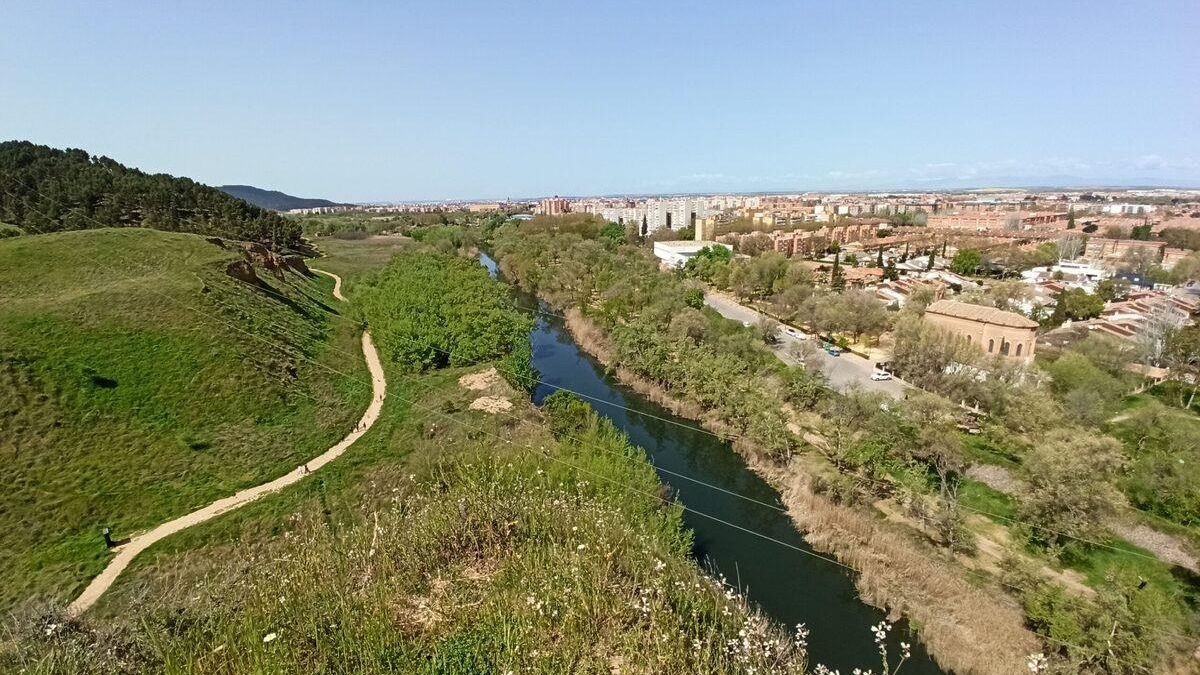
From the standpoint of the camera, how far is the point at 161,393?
20.0 meters

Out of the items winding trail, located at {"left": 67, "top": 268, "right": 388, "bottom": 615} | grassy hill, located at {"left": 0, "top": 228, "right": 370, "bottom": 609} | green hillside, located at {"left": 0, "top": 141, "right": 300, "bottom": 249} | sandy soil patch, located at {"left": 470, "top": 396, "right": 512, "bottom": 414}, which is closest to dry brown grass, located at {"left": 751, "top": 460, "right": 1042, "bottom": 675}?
sandy soil patch, located at {"left": 470, "top": 396, "right": 512, "bottom": 414}

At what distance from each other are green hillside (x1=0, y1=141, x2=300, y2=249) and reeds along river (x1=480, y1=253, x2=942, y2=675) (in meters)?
40.7

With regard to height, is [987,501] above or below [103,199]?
below

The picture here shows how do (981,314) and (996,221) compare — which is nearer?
(981,314)

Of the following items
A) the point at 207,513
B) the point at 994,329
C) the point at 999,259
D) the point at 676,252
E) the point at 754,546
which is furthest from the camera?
→ the point at 676,252

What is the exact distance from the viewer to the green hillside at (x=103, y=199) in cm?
4188

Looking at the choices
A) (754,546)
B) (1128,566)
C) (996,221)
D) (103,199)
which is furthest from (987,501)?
(996,221)

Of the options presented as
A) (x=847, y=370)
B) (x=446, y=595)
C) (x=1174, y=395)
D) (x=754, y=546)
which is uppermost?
(x=446, y=595)

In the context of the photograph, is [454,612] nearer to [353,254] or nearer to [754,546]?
[754,546]

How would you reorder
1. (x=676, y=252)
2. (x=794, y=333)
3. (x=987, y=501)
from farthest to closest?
(x=676, y=252) → (x=794, y=333) → (x=987, y=501)

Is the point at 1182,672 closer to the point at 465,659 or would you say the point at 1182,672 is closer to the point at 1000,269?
the point at 465,659

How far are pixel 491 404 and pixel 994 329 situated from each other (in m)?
32.4

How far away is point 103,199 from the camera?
4547 centimetres

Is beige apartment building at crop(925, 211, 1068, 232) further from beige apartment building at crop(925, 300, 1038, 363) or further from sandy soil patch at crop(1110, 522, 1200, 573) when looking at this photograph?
sandy soil patch at crop(1110, 522, 1200, 573)
